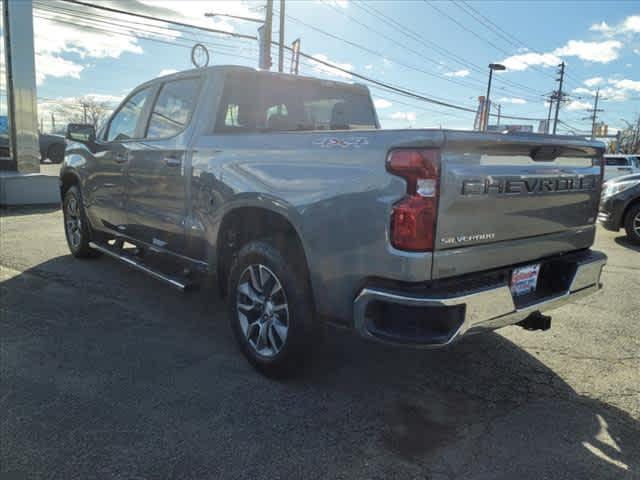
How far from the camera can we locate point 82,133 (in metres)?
5.07

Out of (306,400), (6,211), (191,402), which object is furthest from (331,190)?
(6,211)

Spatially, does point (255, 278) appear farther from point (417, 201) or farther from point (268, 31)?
point (268, 31)

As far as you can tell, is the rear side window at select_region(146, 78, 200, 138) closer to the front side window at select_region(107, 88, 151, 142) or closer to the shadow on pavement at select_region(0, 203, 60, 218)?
the front side window at select_region(107, 88, 151, 142)

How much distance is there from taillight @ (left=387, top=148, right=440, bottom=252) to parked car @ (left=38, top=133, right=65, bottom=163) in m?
20.1

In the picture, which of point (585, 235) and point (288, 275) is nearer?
point (288, 275)

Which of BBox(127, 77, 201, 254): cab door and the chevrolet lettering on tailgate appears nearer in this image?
the chevrolet lettering on tailgate

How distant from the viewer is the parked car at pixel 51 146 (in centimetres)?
1928

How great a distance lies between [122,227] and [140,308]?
2.88ft

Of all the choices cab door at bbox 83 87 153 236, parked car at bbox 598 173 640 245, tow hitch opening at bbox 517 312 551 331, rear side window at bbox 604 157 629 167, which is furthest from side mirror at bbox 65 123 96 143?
rear side window at bbox 604 157 629 167

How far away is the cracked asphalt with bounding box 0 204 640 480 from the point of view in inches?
91.8

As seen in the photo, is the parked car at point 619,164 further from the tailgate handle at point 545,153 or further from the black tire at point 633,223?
the tailgate handle at point 545,153

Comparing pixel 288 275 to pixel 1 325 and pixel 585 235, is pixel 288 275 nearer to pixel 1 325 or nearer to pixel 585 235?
pixel 585 235

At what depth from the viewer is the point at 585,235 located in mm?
3191

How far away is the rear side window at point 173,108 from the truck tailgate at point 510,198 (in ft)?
7.73
